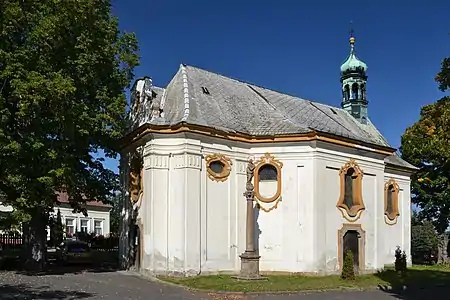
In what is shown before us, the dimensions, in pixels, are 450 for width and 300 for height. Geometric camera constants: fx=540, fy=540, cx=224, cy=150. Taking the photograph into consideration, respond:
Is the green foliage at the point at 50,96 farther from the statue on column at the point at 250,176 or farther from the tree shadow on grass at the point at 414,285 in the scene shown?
the tree shadow on grass at the point at 414,285

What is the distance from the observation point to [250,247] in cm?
2295

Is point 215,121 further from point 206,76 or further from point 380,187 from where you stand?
point 380,187

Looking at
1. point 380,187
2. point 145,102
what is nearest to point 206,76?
point 145,102

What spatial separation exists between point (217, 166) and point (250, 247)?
4.04m

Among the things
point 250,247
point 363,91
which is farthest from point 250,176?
point 363,91

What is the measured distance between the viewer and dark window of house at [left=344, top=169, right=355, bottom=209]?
86.2 feet

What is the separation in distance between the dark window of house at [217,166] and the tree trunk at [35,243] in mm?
7906

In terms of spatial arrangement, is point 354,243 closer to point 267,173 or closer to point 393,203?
point 267,173

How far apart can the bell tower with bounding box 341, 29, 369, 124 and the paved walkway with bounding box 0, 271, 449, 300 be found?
1724 cm

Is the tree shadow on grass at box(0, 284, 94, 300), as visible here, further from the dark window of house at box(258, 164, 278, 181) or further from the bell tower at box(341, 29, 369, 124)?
the bell tower at box(341, 29, 369, 124)

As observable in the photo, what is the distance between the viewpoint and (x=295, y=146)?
25000mm

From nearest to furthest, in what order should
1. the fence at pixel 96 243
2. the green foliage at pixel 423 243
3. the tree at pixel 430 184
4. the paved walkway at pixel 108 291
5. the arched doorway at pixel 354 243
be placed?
the paved walkway at pixel 108 291 < the arched doorway at pixel 354 243 < the fence at pixel 96 243 < the tree at pixel 430 184 < the green foliage at pixel 423 243

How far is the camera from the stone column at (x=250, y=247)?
73.1ft

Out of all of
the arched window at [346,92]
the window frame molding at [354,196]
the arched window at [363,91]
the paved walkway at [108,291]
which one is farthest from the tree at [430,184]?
the paved walkway at [108,291]
